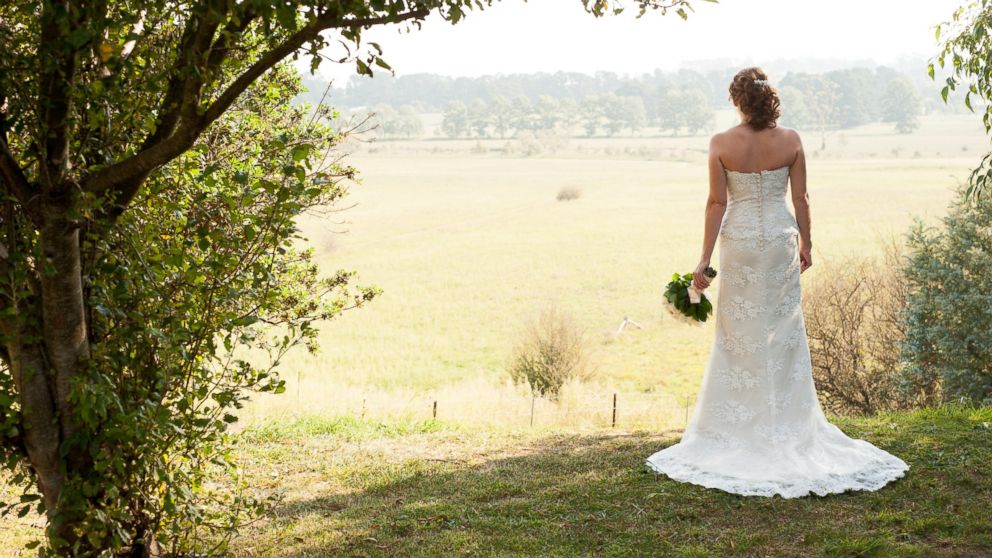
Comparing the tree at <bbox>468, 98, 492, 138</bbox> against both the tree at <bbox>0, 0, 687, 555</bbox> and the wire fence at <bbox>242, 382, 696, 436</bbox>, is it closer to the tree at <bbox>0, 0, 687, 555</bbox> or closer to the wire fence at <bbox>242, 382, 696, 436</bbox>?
the wire fence at <bbox>242, 382, 696, 436</bbox>

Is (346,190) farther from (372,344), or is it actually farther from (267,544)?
(372,344)

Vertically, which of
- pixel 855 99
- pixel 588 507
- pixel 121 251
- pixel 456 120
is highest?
pixel 855 99

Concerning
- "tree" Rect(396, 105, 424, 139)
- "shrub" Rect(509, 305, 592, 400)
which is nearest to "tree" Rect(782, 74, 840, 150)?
"tree" Rect(396, 105, 424, 139)

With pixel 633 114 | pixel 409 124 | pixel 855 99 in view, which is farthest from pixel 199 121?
pixel 633 114

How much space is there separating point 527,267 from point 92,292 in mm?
41839

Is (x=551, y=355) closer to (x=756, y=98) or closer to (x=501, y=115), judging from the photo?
(x=756, y=98)

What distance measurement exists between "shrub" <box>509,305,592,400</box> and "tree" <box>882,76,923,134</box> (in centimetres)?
9559

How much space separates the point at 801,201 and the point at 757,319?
91 centimetres

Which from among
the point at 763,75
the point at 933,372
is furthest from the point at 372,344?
the point at 763,75

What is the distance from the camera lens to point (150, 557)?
4500 mm

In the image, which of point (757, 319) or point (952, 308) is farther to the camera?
point (952, 308)

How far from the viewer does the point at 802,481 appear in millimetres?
5797

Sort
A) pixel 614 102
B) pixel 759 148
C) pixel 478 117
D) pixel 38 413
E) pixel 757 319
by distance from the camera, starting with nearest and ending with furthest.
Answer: pixel 38 413 < pixel 759 148 < pixel 757 319 < pixel 478 117 < pixel 614 102

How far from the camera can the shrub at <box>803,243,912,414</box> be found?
1711 cm
